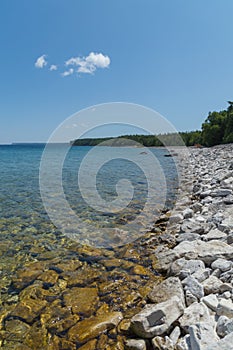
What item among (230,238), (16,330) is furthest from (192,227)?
(16,330)

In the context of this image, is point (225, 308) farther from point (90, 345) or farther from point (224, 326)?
point (90, 345)

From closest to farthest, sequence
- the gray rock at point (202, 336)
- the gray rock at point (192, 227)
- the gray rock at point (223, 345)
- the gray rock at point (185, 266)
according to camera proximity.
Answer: the gray rock at point (223, 345) < the gray rock at point (202, 336) < the gray rock at point (185, 266) < the gray rock at point (192, 227)

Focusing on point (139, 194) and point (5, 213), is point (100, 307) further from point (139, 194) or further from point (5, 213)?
point (139, 194)

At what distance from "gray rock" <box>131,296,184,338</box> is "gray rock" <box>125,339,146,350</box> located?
0.06m

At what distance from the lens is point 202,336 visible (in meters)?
1.78

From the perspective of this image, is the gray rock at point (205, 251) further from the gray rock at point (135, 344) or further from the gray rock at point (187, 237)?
the gray rock at point (135, 344)

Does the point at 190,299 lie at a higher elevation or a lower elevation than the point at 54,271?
higher

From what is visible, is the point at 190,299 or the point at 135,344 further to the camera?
the point at 190,299

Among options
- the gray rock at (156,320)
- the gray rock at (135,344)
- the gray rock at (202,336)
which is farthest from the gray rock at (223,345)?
the gray rock at (135,344)

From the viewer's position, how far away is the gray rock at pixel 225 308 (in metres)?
2.02

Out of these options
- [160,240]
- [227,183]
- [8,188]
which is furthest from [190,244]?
[8,188]

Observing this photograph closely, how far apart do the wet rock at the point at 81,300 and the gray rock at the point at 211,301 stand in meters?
1.23

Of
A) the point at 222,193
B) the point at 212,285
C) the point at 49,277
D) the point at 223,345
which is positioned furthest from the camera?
the point at 222,193

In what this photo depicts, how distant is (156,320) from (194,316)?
0.33m
